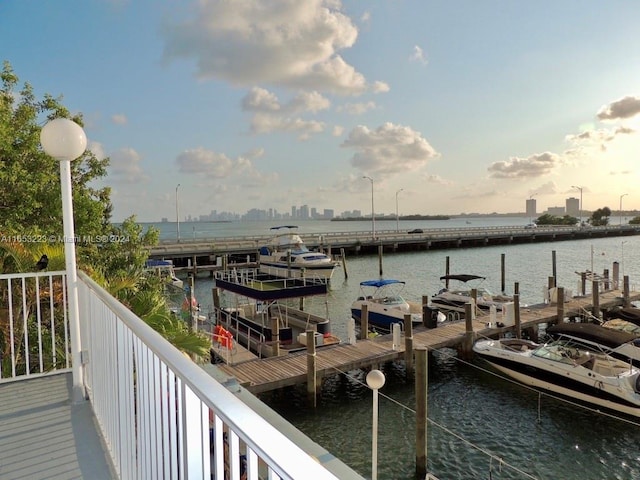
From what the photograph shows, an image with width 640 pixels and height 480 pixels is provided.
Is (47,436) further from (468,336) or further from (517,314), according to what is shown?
(517,314)

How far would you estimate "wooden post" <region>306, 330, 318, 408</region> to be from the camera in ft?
41.9

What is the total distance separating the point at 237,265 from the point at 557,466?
3811 centimetres

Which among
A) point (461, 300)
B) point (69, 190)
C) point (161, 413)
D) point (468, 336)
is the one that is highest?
point (69, 190)

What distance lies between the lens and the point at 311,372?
12891 mm

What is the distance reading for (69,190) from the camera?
13.6 feet

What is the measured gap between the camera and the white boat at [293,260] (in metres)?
34.3

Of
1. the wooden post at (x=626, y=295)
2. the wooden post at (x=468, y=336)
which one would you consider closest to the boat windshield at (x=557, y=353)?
the wooden post at (x=468, y=336)

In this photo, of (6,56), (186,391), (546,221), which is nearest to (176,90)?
(6,56)

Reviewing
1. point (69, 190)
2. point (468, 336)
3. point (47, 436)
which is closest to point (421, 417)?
point (468, 336)

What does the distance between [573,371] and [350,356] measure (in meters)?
6.74

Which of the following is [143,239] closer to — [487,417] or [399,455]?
[399,455]

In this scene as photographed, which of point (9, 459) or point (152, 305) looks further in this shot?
point (152, 305)

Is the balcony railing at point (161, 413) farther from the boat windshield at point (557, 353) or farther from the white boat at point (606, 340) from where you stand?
the white boat at point (606, 340)

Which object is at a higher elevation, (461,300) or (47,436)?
(47,436)
